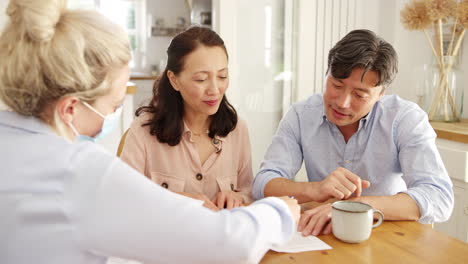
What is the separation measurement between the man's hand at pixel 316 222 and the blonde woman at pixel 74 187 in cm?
38

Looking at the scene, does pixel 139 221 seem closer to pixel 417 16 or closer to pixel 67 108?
pixel 67 108

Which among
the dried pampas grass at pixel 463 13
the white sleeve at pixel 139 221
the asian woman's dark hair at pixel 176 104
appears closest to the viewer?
the white sleeve at pixel 139 221

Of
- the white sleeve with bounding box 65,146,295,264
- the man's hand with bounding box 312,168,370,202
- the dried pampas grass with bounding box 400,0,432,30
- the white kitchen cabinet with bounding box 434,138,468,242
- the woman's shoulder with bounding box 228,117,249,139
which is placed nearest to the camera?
the white sleeve with bounding box 65,146,295,264

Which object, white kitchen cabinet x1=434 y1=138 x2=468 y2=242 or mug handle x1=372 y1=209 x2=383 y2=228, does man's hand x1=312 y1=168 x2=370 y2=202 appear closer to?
mug handle x1=372 y1=209 x2=383 y2=228

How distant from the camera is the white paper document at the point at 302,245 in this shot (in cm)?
102

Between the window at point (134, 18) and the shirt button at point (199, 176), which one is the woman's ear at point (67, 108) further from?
the window at point (134, 18)

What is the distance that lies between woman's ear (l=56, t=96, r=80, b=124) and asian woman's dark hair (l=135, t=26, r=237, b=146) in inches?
33.2

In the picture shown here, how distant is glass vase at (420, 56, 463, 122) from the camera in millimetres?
2584

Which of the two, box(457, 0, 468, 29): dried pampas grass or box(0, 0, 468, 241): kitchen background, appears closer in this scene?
box(457, 0, 468, 29): dried pampas grass

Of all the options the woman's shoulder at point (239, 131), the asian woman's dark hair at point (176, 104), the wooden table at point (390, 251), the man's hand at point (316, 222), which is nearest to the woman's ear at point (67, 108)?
the wooden table at point (390, 251)

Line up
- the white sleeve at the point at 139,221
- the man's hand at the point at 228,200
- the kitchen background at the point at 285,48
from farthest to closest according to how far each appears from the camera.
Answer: the kitchen background at the point at 285,48, the man's hand at the point at 228,200, the white sleeve at the point at 139,221

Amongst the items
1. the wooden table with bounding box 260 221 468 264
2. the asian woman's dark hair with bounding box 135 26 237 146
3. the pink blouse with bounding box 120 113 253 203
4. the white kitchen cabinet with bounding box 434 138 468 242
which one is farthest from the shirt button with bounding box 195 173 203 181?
the white kitchen cabinet with bounding box 434 138 468 242

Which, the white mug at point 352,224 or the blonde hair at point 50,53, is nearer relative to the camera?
the blonde hair at point 50,53

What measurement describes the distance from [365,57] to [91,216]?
107 cm
